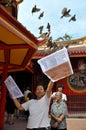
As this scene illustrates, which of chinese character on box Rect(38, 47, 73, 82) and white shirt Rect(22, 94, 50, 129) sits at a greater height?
chinese character on box Rect(38, 47, 73, 82)

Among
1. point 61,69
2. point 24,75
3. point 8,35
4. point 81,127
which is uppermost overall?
point 24,75

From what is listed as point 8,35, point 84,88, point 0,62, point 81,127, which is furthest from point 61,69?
point 84,88

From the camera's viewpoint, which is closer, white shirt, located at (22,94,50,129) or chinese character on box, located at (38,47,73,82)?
chinese character on box, located at (38,47,73,82)

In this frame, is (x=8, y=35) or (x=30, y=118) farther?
(x=8, y=35)

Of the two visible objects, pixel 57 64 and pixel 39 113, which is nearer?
pixel 57 64

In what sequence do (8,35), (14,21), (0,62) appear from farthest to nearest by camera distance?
1. (0,62)
2. (8,35)
3. (14,21)

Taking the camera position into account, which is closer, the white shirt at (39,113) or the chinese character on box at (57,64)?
the chinese character on box at (57,64)

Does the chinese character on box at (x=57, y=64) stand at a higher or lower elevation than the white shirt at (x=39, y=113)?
higher

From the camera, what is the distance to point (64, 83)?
18.1 meters

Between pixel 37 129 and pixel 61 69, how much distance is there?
1025 millimetres

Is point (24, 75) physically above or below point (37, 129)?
above

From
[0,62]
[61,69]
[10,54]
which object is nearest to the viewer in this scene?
[61,69]

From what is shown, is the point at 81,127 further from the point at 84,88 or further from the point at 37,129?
the point at 37,129

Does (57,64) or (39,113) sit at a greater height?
(57,64)
